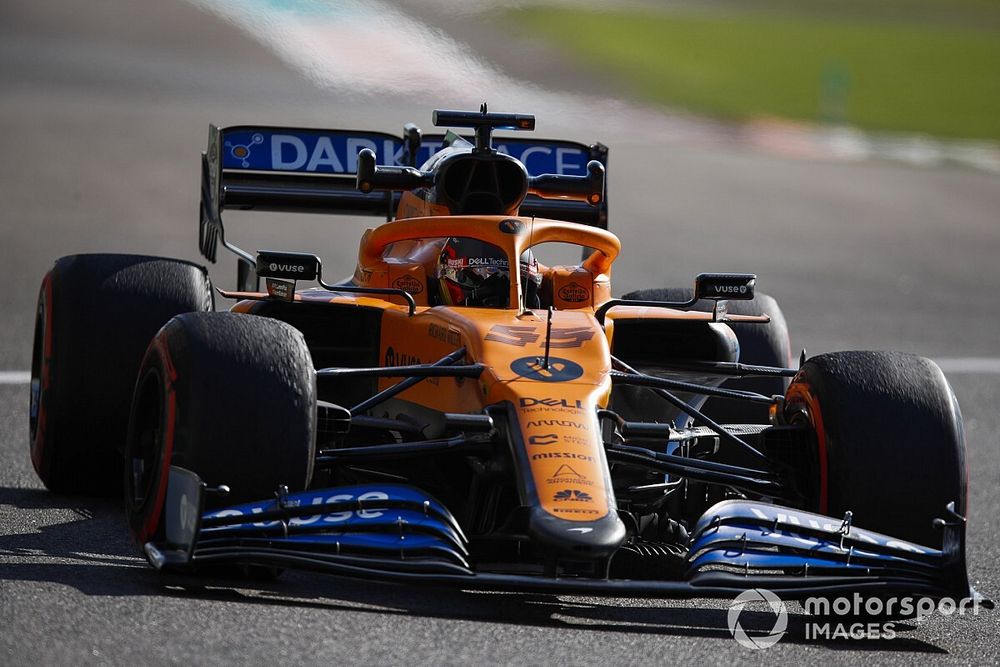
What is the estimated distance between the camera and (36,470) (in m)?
7.95

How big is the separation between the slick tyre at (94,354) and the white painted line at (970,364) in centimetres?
864

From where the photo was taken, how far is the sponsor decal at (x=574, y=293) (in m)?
7.82

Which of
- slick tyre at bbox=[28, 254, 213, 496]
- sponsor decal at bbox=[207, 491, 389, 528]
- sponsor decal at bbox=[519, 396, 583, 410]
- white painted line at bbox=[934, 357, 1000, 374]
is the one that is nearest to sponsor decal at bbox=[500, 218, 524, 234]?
sponsor decal at bbox=[519, 396, 583, 410]

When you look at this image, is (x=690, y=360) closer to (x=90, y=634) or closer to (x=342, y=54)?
(x=90, y=634)

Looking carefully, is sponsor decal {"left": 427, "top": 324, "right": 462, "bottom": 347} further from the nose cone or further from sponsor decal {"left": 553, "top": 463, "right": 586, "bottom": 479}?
the nose cone

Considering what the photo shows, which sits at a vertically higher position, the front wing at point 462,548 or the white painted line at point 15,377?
the front wing at point 462,548

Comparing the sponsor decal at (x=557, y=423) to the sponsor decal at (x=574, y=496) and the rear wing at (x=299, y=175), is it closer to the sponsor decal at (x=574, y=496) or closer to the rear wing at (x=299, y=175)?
the sponsor decal at (x=574, y=496)

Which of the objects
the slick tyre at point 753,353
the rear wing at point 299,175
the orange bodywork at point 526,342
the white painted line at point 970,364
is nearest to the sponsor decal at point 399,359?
the orange bodywork at point 526,342

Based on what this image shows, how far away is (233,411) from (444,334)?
1.21m

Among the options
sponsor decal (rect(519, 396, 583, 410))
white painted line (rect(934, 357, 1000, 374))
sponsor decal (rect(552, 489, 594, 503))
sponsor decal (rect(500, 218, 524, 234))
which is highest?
sponsor decal (rect(500, 218, 524, 234))

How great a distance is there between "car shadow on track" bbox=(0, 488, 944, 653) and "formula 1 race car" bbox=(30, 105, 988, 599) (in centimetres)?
14

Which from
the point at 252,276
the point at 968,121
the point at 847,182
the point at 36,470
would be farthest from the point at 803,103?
the point at 36,470

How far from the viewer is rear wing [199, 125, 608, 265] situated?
940cm

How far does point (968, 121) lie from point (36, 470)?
3318 cm
